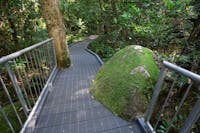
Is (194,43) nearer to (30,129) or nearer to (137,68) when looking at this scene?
(137,68)

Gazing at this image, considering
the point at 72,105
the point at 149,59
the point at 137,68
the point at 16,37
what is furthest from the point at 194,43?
the point at 16,37

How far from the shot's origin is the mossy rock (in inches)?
87.0

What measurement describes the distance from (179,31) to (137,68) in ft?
4.60

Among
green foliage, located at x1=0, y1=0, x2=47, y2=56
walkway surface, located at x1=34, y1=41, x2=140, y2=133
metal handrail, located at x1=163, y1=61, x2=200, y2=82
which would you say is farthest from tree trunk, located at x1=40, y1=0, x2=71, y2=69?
metal handrail, located at x1=163, y1=61, x2=200, y2=82

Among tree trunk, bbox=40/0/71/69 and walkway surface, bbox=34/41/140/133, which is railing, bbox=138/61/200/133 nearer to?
walkway surface, bbox=34/41/140/133

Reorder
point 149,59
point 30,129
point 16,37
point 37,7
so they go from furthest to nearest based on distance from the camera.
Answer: point 37,7
point 16,37
point 149,59
point 30,129

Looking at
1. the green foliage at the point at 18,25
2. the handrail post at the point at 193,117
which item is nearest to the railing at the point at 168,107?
the handrail post at the point at 193,117

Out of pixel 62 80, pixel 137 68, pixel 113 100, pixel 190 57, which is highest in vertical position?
pixel 190 57

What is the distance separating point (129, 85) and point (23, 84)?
5.47 feet

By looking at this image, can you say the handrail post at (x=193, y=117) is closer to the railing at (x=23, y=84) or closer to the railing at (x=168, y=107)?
the railing at (x=168, y=107)

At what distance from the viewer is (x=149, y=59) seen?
2.79 m

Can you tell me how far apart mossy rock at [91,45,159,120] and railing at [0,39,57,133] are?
1.11 metres

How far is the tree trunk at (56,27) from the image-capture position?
3.56 meters

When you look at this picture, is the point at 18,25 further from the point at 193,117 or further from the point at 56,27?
the point at 193,117
